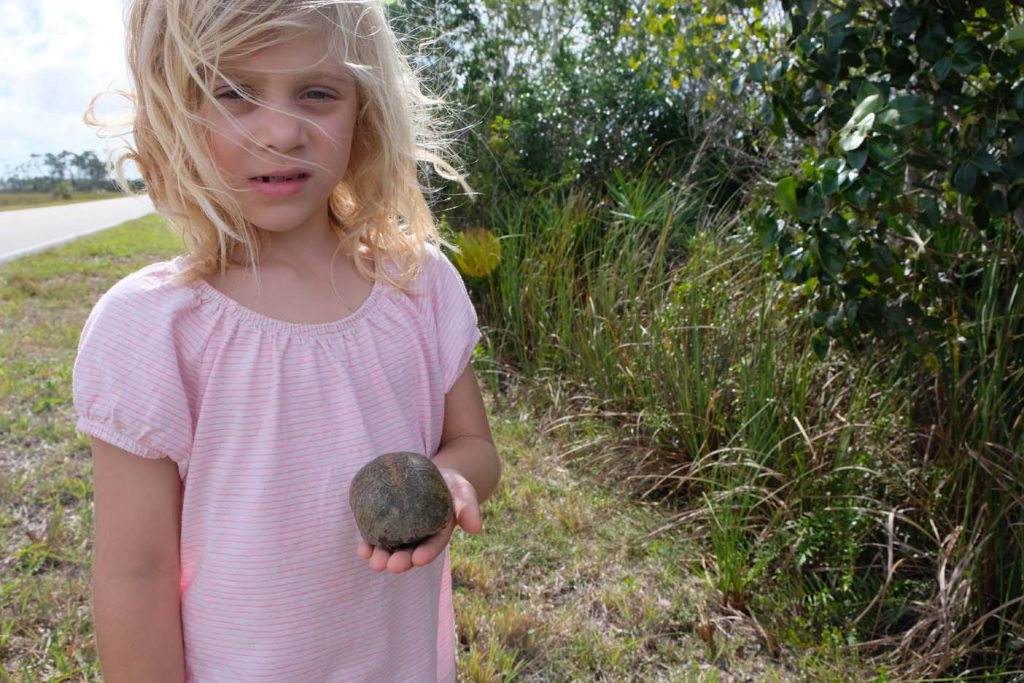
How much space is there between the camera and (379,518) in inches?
50.6

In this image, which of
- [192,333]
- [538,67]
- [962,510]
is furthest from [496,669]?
[538,67]

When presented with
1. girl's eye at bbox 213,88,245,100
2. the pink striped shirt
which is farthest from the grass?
girl's eye at bbox 213,88,245,100

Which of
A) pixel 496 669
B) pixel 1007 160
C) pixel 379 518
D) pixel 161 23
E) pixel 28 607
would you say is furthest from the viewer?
pixel 28 607

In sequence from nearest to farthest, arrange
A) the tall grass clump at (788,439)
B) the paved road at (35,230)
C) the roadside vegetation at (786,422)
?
the roadside vegetation at (786,422) → the tall grass clump at (788,439) → the paved road at (35,230)

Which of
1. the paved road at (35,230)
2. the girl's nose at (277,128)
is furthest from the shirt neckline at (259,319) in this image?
the paved road at (35,230)

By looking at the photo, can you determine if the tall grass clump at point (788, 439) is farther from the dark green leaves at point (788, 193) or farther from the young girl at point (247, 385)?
the young girl at point (247, 385)

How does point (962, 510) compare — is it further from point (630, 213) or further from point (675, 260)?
point (630, 213)


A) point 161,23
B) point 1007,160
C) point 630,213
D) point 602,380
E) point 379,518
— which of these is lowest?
point 602,380

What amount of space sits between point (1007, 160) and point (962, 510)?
116cm

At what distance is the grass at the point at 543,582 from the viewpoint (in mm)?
2729

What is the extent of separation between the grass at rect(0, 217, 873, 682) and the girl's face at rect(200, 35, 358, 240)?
5.66 ft

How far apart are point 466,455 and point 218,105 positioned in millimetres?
740

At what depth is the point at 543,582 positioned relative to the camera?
3.29 m

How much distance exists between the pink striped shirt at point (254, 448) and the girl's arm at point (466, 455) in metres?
0.14
